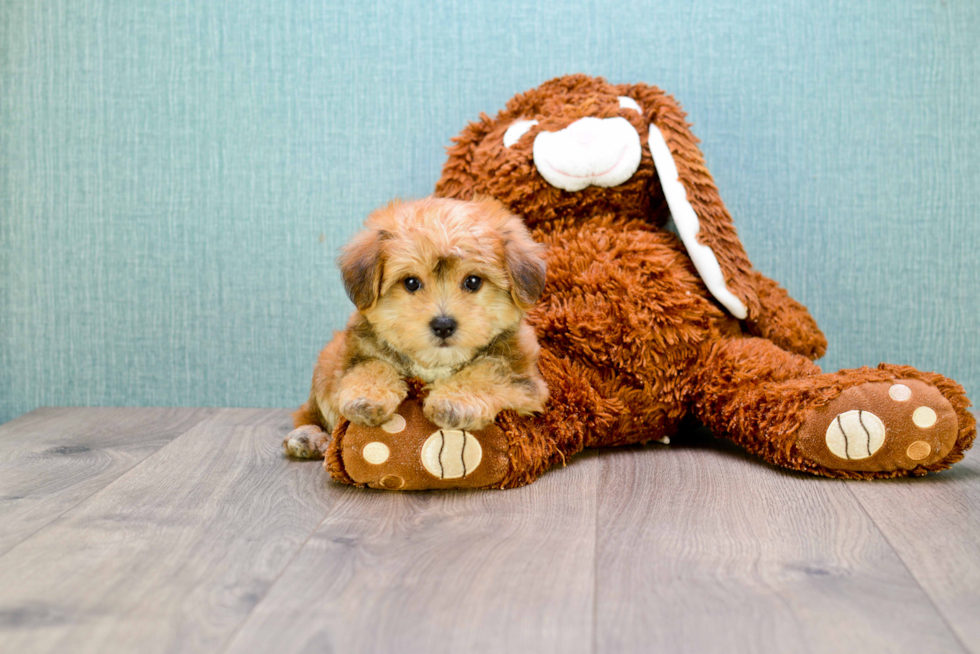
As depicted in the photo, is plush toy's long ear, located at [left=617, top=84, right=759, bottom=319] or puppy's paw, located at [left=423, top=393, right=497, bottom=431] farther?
plush toy's long ear, located at [left=617, top=84, right=759, bottom=319]

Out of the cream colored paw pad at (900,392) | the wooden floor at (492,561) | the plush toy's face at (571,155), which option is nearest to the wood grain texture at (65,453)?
the wooden floor at (492,561)

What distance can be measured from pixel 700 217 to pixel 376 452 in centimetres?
115

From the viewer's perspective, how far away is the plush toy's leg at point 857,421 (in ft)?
6.17

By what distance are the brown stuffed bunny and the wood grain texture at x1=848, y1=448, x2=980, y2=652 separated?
Answer: 0.25ft

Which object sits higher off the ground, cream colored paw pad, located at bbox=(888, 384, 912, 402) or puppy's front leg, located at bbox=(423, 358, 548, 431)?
cream colored paw pad, located at bbox=(888, 384, 912, 402)

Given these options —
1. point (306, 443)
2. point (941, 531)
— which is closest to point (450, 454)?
point (306, 443)

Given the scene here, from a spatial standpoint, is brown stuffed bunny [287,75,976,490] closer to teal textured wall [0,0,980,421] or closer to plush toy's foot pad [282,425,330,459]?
plush toy's foot pad [282,425,330,459]

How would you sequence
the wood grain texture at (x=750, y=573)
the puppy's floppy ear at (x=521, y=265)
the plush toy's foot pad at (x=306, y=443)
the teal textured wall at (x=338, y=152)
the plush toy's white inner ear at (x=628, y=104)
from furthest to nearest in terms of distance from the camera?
the teal textured wall at (x=338, y=152)
the plush toy's white inner ear at (x=628, y=104)
the plush toy's foot pad at (x=306, y=443)
the puppy's floppy ear at (x=521, y=265)
the wood grain texture at (x=750, y=573)

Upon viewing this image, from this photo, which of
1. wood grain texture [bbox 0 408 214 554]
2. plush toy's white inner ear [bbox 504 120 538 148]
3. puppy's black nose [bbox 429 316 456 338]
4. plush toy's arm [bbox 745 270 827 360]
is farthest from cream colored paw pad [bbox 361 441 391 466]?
plush toy's arm [bbox 745 270 827 360]

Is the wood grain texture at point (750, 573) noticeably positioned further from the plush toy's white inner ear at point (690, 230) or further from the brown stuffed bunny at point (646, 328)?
the plush toy's white inner ear at point (690, 230)

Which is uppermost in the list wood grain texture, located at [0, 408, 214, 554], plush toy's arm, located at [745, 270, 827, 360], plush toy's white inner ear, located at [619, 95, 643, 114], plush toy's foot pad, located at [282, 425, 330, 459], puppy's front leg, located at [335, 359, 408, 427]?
plush toy's white inner ear, located at [619, 95, 643, 114]

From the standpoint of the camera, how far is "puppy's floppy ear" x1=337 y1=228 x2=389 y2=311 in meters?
1.79

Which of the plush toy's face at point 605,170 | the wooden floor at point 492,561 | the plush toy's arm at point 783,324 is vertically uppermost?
the plush toy's face at point 605,170

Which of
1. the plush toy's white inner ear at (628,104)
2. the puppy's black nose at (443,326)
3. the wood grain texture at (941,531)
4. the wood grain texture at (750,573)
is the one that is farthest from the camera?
the plush toy's white inner ear at (628,104)
